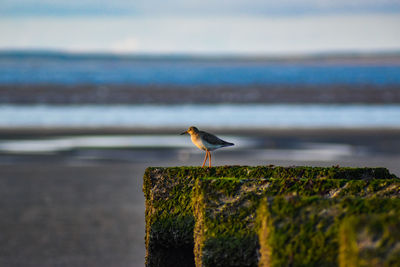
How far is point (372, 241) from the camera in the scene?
81.7 inches

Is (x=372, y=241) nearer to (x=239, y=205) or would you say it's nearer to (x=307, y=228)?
(x=307, y=228)

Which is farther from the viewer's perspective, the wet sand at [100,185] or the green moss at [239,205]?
the wet sand at [100,185]

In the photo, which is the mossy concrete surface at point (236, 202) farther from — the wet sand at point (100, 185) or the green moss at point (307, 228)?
the wet sand at point (100, 185)

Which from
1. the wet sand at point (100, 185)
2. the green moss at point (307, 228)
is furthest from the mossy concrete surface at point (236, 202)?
the wet sand at point (100, 185)

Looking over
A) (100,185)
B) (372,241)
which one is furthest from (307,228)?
(100,185)

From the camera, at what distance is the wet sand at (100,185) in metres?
11.4

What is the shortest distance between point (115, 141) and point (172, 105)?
23163 millimetres

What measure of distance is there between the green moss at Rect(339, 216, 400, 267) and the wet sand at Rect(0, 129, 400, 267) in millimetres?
8593

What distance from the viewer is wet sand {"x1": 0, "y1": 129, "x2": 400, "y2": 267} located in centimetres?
1138

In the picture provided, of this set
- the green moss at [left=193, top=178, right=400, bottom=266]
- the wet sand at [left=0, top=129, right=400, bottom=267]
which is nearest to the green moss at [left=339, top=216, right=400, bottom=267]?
the green moss at [left=193, top=178, right=400, bottom=266]

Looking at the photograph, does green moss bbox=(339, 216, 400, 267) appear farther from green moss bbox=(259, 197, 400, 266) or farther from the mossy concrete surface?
the mossy concrete surface

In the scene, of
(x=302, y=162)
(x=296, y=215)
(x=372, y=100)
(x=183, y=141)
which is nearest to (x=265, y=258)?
(x=296, y=215)

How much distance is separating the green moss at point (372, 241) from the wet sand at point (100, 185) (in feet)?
28.2

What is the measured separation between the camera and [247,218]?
339 cm
